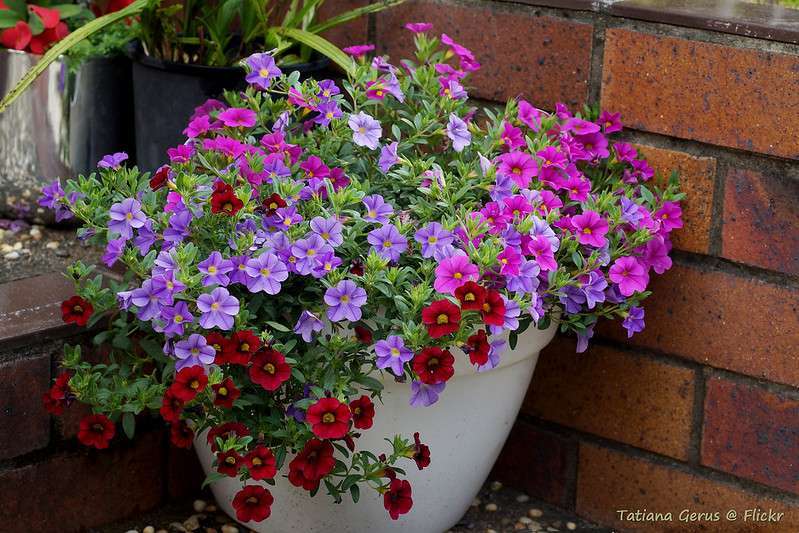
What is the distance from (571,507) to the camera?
1.97 metres

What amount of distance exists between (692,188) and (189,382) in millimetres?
806

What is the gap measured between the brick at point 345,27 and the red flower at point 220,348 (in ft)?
2.51

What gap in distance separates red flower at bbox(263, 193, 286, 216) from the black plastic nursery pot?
19.1 inches

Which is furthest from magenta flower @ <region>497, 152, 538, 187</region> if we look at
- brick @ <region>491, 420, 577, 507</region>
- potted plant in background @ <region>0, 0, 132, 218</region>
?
potted plant in background @ <region>0, 0, 132, 218</region>

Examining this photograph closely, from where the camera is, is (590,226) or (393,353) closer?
(393,353)

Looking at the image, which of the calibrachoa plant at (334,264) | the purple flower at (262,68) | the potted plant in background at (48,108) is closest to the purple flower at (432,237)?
the calibrachoa plant at (334,264)

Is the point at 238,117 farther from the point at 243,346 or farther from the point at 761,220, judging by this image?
the point at 761,220

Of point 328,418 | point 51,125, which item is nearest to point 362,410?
point 328,418

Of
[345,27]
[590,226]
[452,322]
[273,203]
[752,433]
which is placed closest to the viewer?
[452,322]

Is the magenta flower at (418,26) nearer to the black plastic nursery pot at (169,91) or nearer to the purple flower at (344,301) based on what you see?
the black plastic nursery pot at (169,91)

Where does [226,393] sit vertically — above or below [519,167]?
below

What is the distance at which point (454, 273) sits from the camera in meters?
1.36

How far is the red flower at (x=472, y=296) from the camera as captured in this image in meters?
1.33

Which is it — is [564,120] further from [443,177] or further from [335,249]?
[335,249]
